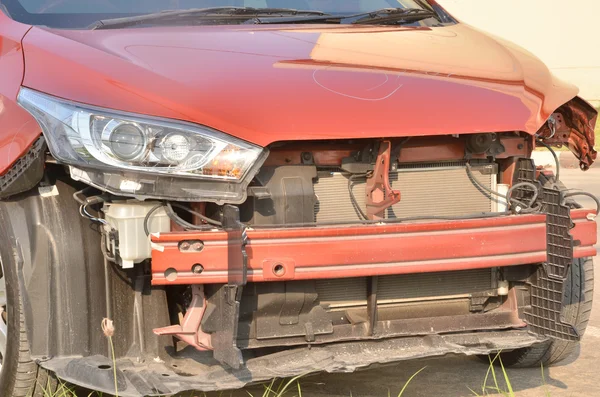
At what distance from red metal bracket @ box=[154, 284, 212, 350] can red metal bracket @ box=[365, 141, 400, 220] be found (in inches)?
25.8

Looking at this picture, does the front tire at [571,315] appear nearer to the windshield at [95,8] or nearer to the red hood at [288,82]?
the red hood at [288,82]

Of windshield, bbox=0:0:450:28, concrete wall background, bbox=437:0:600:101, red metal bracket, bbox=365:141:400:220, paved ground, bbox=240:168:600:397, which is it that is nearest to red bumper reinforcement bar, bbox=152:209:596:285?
red metal bracket, bbox=365:141:400:220

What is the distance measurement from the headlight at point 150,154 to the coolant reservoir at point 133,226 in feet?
0.22

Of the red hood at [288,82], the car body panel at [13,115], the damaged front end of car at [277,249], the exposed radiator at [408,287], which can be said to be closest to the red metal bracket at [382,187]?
the damaged front end of car at [277,249]

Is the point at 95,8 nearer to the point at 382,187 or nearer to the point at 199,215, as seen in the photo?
the point at 199,215

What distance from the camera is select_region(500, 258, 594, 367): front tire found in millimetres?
3898

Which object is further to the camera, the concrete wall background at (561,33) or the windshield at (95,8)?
the concrete wall background at (561,33)

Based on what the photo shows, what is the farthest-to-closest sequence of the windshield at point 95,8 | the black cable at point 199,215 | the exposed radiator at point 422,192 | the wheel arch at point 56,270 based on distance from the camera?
1. the windshield at point 95,8
2. the exposed radiator at point 422,192
3. the wheel arch at point 56,270
4. the black cable at point 199,215

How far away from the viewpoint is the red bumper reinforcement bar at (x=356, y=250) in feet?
9.62

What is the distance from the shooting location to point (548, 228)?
3.31m

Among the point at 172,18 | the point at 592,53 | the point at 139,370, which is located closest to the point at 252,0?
the point at 172,18

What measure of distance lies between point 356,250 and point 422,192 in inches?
18.4

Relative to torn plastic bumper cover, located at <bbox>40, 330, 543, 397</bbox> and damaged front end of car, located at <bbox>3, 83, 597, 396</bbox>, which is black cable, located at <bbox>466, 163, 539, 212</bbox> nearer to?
damaged front end of car, located at <bbox>3, 83, 597, 396</bbox>

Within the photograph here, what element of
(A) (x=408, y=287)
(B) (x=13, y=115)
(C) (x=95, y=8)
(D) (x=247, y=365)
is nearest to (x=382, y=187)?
(A) (x=408, y=287)
